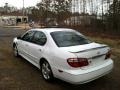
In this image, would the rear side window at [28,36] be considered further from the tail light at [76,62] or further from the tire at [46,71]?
the tail light at [76,62]

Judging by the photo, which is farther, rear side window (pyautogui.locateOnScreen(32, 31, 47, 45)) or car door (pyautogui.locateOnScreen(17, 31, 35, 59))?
car door (pyautogui.locateOnScreen(17, 31, 35, 59))

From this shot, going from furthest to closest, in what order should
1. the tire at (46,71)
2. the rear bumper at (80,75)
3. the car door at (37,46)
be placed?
the car door at (37,46)
the tire at (46,71)
the rear bumper at (80,75)

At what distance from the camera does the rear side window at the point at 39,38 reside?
249 inches

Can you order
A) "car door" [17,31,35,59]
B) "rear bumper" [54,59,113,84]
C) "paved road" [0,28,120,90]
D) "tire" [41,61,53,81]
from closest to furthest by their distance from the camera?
"rear bumper" [54,59,113,84] < "paved road" [0,28,120,90] < "tire" [41,61,53,81] < "car door" [17,31,35,59]

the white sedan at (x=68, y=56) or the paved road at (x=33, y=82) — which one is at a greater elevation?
the white sedan at (x=68, y=56)

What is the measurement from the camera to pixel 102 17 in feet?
95.9

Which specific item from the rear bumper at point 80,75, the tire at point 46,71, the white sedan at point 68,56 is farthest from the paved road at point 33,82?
the rear bumper at point 80,75

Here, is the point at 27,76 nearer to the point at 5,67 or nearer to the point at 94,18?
the point at 5,67

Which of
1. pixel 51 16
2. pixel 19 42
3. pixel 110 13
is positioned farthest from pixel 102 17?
pixel 19 42

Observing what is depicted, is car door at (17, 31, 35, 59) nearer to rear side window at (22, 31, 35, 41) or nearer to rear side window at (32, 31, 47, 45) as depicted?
rear side window at (22, 31, 35, 41)

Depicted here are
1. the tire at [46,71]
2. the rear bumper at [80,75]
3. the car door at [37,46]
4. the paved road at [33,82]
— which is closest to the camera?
the rear bumper at [80,75]

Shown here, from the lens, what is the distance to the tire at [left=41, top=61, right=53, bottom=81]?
227 inches

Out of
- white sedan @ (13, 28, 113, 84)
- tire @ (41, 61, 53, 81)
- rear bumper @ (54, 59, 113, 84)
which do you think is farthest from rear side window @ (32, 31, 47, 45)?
rear bumper @ (54, 59, 113, 84)

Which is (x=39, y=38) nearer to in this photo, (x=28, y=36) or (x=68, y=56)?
(x=28, y=36)
